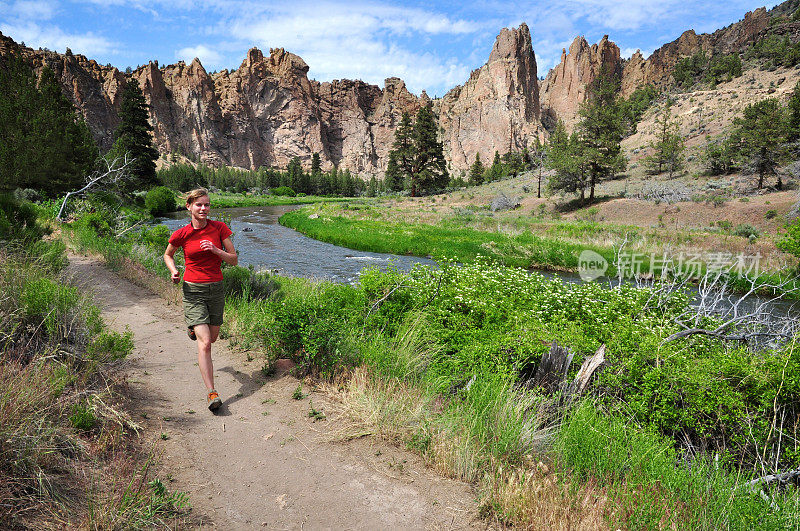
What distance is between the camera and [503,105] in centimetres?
14712

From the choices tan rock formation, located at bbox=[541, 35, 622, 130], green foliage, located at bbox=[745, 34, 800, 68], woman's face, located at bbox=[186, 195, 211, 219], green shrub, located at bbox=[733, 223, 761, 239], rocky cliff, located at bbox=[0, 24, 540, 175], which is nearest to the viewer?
woman's face, located at bbox=[186, 195, 211, 219]

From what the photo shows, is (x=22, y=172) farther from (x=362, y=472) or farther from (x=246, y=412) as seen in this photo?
(x=362, y=472)

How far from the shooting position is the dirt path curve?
303 centimetres

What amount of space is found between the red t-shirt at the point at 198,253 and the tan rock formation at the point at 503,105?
147 metres

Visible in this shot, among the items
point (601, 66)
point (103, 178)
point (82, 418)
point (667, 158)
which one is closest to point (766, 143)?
point (667, 158)

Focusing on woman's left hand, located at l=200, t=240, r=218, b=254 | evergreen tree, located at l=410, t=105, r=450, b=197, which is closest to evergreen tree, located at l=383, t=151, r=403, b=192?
evergreen tree, located at l=410, t=105, r=450, b=197

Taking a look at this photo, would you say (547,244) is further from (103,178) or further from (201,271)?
(103,178)

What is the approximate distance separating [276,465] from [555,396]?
3.48 metres

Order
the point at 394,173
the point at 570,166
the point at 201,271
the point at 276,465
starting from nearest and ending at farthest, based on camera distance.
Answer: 1. the point at 276,465
2. the point at 201,271
3. the point at 570,166
4. the point at 394,173

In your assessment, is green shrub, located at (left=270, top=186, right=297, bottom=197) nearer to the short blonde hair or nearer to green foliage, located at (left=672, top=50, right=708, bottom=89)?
green foliage, located at (left=672, top=50, right=708, bottom=89)

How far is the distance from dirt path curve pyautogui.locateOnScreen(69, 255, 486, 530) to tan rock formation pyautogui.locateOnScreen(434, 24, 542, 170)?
147172 mm

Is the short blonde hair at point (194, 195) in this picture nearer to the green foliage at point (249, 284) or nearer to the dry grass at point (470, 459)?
the dry grass at point (470, 459)

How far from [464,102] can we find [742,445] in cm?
17793

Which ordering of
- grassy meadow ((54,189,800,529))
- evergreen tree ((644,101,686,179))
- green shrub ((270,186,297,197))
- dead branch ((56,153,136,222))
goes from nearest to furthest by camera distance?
grassy meadow ((54,189,800,529)) → dead branch ((56,153,136,222)) → evergreen tree ((644,101,686,179)) → green shrub ((270,186,297,197))
